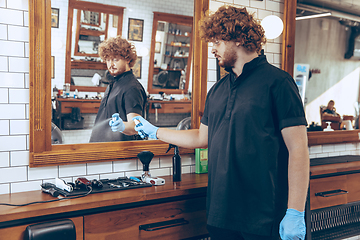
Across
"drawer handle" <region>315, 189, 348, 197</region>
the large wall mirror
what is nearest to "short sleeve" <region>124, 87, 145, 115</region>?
"drawer handle" <region>315, 189, 348, 197</region>

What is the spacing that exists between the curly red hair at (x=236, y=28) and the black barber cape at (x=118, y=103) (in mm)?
698

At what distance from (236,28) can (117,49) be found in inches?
33.2

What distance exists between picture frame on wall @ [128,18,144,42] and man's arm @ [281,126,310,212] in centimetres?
120

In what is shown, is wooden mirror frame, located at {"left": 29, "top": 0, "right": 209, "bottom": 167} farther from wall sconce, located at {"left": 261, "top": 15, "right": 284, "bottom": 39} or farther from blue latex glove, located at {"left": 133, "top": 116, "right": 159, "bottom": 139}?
wall sconce, located at {"left": 261, "top": 15, "right": 284, "bottom": 39}

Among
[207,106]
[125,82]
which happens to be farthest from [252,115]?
[125,82]

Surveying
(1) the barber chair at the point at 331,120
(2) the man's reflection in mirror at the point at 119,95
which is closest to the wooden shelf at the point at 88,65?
(2) the man's reflection in mirror at the point at 119,95

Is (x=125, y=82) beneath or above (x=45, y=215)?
above

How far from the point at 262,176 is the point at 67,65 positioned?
1.35m

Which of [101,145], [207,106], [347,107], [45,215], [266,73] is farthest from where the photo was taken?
[347,107]

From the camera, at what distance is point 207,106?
1.94 meters

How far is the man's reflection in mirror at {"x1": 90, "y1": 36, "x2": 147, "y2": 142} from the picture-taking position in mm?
2078

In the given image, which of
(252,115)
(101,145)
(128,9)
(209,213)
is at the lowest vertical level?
(209,213)

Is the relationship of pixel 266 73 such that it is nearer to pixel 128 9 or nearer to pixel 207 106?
pixel 207 106

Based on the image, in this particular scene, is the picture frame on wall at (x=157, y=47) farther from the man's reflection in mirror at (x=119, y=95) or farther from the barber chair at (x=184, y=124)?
the barber chair at (x=184, y=124)
